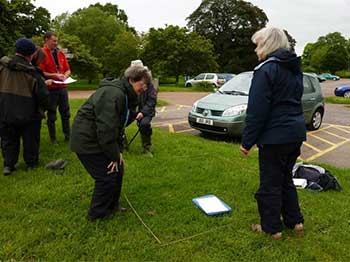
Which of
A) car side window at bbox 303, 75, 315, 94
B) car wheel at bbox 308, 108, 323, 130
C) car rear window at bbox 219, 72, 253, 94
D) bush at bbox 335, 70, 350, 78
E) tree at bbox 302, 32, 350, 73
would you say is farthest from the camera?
tree at bbox 302, 32, 350, 73

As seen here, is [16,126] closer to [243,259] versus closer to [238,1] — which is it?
[243,259]

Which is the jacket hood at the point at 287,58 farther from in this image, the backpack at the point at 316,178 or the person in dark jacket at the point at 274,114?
the backpack at the point at 316,178

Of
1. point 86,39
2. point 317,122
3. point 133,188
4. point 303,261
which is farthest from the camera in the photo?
point 86,39

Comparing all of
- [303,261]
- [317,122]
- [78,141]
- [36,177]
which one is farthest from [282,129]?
[317,122]

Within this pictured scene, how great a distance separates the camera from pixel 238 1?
55.2 m

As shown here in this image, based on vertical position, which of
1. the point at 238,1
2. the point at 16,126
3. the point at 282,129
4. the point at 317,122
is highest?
the point at 238,1

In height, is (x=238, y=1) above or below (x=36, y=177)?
above

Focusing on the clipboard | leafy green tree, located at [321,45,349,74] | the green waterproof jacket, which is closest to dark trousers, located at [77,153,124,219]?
the green waterproof jacket

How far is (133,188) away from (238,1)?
184ft

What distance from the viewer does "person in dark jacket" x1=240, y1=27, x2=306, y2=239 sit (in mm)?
3041

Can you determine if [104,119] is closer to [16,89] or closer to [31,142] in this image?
[16,89]

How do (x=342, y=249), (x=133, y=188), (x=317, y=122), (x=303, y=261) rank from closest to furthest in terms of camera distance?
(x=303, y=261) < (x=342, y=249) < (x=133, y=188) < (x=317, y=122)

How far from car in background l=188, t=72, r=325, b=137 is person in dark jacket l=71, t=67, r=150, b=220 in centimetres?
456

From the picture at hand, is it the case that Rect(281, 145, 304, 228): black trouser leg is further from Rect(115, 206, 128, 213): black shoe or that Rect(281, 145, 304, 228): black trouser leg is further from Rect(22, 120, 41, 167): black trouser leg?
Rect(22, 120, 41, 167): black trouser leg
